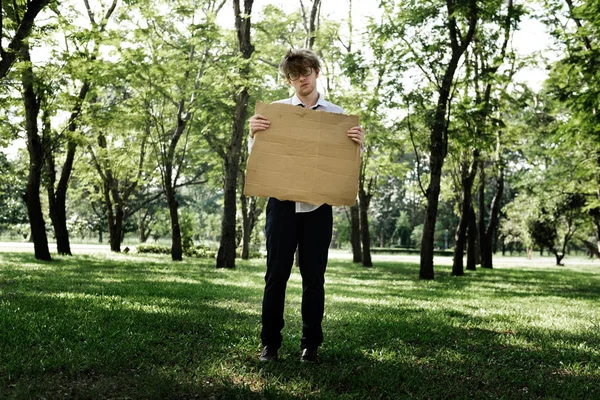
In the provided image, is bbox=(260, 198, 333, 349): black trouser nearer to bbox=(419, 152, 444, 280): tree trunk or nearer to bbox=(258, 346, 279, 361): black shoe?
bbox=(258, 346, 279, 361): black shoe

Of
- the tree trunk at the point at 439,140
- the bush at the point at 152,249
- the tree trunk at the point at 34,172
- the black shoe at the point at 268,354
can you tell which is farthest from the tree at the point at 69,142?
the black shoe at the point at 268,354

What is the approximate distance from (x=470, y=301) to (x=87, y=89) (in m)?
14.3

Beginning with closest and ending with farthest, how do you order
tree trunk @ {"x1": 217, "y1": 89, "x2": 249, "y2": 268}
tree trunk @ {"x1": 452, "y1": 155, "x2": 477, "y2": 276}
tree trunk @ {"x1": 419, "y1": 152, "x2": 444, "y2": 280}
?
1. tree trunk @ {"x1": 419, "y1": 152, "x2": 444, "y2": 280}
2. tree trunk @ {"x1": 217, "y1": 89, "x2": 249, "y2": 268}
3. tree trunk @ {"x1": 452, "y1": 155, "x2": 477, "y2": 276}

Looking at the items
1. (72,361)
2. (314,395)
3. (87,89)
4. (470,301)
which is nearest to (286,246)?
(314,395)

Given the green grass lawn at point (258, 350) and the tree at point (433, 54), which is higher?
the tree at point (433, 54)

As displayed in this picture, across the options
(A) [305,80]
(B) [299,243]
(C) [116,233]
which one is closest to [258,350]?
(B) [299,243]

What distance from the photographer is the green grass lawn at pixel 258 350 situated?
11.1ft

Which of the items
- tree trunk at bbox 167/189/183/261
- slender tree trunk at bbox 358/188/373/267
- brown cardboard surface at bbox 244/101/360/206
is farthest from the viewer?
slender tree trunk at bbox 358/188/373/267

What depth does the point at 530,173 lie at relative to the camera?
29219 mm

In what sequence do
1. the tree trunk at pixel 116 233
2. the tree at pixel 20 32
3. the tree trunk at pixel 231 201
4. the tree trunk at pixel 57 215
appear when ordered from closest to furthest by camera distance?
the tree at pixel 20 32 < the tree trunk at pixel 231 201 < the tree trunk at pixel 57 215 < the tree trunk at pixel 116 233

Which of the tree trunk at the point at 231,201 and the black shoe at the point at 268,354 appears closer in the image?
the black shoe at the point at 268,354

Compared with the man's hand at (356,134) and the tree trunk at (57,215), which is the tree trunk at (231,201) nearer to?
the tree trunk at (57,215)

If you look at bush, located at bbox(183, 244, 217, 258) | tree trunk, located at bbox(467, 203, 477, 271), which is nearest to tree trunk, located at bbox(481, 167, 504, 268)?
tree trunk, located at bbox(467, 203, 477, 271)

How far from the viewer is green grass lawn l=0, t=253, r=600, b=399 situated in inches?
134
